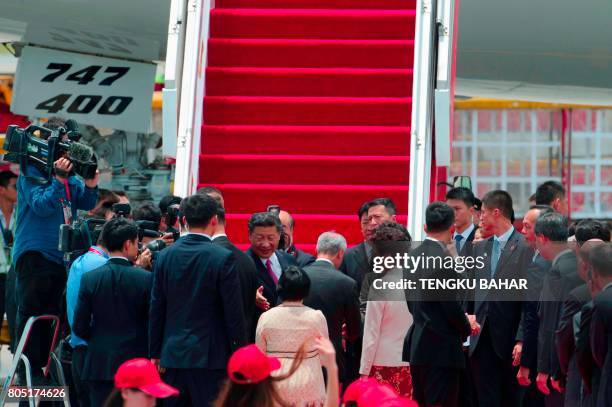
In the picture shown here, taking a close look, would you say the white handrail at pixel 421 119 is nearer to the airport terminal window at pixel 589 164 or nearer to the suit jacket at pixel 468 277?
the suit jacket at pixel 468 277

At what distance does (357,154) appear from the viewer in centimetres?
934

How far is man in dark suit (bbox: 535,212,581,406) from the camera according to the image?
656 centimetres

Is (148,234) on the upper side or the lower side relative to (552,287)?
upper

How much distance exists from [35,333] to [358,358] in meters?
2.00

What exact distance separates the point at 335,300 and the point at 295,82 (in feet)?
11.8

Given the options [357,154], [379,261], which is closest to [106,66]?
[357,154]

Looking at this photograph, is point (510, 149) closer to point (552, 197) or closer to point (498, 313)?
point (552, 197)

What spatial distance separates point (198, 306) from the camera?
19.9ft

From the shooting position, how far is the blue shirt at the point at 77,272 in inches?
261

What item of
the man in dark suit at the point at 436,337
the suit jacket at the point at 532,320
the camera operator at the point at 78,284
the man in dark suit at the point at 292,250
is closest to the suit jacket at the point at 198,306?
the camera operator at the point at 78,284

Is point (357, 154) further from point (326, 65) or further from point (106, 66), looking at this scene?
point (106, 66)

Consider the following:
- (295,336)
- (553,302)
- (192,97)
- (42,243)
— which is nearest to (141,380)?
(295,336)

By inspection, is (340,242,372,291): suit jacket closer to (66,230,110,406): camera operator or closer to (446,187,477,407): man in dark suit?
(446,187,477,407): man in dark suit

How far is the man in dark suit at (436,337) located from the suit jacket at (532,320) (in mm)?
574
